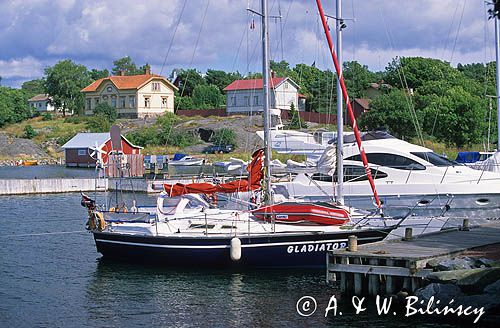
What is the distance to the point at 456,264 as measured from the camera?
1941 cm

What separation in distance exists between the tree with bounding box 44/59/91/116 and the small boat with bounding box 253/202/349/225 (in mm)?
116054

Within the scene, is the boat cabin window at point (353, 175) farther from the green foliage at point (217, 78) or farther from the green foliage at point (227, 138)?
the green foliage at point (217, 78)

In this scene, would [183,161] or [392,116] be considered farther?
[183,161]

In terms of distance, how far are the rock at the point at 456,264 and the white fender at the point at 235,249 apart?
765 cm

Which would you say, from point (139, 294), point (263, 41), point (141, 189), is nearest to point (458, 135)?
point (141, 189)

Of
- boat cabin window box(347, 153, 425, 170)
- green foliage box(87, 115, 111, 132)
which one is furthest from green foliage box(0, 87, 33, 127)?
boat cabin window box(347, 153, 425, 170)

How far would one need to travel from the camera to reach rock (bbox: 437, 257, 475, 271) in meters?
19.3

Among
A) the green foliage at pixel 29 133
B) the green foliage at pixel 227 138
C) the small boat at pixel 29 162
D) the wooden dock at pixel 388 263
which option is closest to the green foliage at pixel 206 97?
the green foliage at pixel 29 133

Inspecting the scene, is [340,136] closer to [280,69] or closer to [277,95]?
[277,95]

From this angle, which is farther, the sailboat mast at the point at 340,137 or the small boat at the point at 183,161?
the small boat at the point at 183,161

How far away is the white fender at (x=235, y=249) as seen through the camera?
25.2 meters

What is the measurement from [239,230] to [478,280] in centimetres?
947

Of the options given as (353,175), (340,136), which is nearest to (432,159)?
(353,175)

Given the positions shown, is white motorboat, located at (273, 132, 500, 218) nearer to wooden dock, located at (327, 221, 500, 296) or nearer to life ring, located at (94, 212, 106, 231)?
life ring, located at (94, 212, 106, 231)
